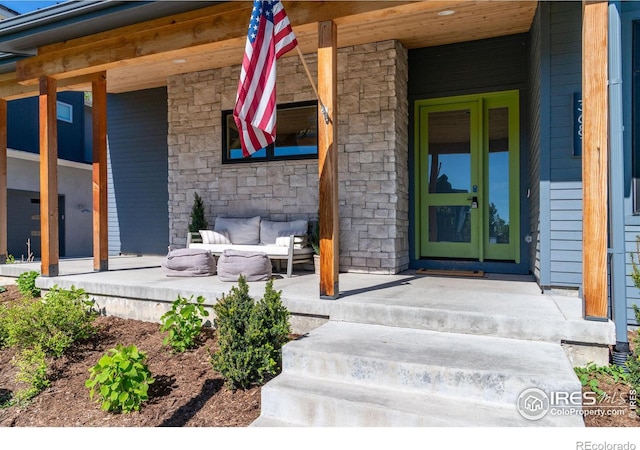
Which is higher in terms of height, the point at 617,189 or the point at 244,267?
the point at 617,189

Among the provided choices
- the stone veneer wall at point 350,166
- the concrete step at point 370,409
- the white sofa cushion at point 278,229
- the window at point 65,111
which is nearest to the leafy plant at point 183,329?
the concrete step at point 370,409

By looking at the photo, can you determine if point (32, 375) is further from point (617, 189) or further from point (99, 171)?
point (617, 189)

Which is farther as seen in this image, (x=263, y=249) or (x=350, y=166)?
(x=350, y=166)

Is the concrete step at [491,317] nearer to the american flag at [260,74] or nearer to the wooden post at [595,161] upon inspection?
the wooden post at [595,161]

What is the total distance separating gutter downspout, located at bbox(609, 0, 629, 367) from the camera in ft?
9.41

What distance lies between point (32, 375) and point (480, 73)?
5.61 m

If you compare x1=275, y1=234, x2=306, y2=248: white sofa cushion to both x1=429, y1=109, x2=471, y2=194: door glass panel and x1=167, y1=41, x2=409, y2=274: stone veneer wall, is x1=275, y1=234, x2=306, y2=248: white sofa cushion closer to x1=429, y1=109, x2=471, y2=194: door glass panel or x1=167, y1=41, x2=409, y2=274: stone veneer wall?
x1=167, y1=41, x2=409, y2=274: stone veneer wall

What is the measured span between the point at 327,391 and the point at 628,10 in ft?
12.8

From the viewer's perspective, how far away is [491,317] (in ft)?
9.54

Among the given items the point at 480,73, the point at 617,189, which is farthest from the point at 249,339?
the point at 480,73

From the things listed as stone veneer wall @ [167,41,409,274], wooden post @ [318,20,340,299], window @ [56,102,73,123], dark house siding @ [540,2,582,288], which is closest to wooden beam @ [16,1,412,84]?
wooden post @ [318,20,340,299]

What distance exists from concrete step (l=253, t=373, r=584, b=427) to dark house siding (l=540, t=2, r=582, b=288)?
1.86 metres
